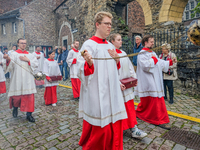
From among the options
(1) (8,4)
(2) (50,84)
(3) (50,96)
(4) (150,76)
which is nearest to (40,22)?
(1) (8,4)

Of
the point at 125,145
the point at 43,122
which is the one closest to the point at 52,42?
the point at 43,122

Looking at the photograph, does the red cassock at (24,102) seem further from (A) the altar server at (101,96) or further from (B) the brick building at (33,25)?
(B) the brick building at (33,25)

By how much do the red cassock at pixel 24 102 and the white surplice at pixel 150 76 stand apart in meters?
2.84

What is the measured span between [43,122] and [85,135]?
2044mm

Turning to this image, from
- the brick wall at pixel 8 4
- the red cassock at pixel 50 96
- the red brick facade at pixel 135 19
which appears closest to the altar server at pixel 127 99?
the red cassock at pixel 50 96

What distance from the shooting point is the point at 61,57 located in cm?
1071

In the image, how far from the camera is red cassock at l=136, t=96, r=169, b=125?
137 inches

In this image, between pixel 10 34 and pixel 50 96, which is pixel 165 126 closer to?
pixel 50 96

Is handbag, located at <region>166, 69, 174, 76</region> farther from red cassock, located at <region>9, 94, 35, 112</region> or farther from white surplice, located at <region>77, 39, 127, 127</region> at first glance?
red cassock, located at <region>9, 94, 35, 112</region>

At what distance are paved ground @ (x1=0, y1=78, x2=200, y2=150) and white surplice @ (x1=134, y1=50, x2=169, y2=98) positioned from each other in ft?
2.59

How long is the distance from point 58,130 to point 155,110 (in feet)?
7.55

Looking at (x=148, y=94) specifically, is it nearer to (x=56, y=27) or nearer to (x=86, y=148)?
(x=86, y=148)

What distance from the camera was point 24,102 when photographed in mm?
3922

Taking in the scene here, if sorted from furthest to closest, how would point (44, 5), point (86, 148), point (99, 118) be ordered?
point (44, 5), point (86, 148), point (99, 118)
